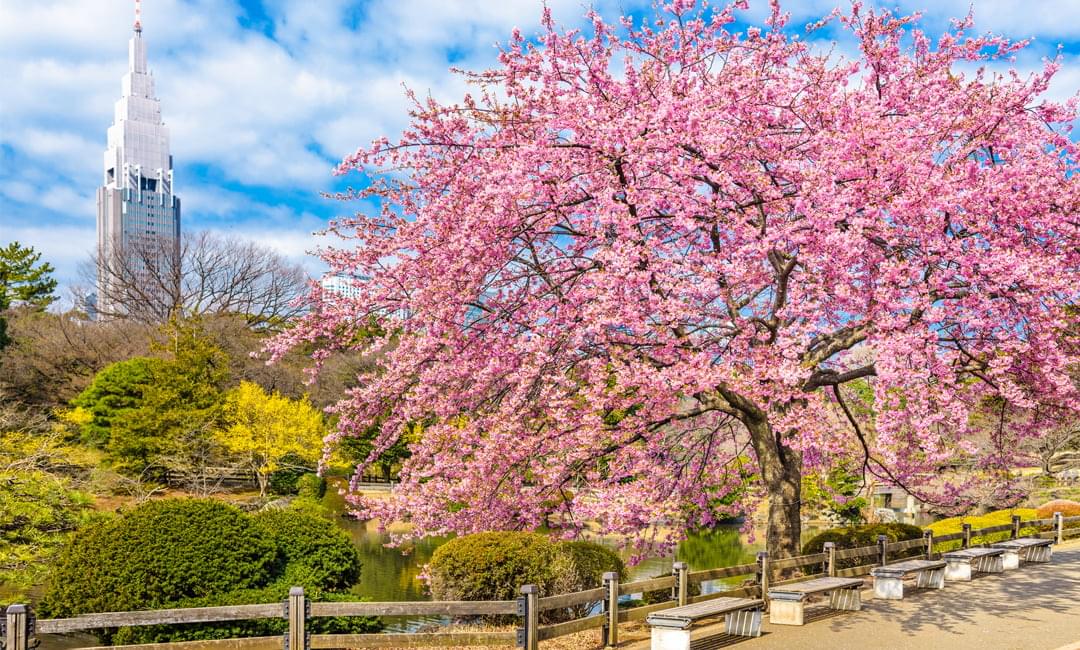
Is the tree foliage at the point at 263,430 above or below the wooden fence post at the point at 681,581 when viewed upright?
above

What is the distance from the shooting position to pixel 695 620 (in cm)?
1090

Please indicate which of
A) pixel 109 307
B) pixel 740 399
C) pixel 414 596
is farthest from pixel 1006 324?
pixel 109 307

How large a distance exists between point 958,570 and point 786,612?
652 centimetres

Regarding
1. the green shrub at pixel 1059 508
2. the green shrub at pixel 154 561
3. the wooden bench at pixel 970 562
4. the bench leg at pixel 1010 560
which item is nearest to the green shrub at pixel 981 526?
the green shrub at pixel 1059 508

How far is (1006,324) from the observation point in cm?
1278

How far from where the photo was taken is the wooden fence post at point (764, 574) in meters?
13.4

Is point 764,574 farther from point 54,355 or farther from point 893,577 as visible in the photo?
point 54,355

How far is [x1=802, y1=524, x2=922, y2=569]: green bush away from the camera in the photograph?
18484mm

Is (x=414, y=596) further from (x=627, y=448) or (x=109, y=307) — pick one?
(x=109, y=307)

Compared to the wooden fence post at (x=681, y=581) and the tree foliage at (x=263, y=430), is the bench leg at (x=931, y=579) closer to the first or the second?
the wooden fence post at (x=681, y=581)

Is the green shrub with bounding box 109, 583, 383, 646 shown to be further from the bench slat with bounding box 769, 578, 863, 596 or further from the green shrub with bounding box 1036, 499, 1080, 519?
the green shrub with bounding box 1036, 499, 1080, 519

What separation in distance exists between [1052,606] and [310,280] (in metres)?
12.4

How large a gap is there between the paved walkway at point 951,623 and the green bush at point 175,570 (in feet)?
17.5

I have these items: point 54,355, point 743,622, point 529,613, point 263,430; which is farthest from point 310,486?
point 529,613
